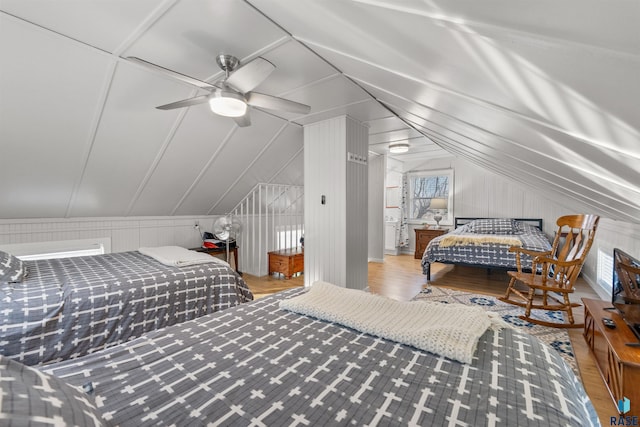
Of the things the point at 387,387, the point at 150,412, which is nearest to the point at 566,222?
the point at 387,387

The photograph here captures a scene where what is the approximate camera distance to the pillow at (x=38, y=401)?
47 cm

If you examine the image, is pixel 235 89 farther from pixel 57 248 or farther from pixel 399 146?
pixel 399 146

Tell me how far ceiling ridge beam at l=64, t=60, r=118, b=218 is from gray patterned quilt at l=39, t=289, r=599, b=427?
205cm

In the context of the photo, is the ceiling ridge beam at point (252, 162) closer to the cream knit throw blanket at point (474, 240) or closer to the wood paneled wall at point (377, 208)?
the wood paneled wall at point (377, 208)

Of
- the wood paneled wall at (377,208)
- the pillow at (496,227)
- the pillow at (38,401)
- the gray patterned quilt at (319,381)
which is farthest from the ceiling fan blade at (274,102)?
the pillow at (496,227)

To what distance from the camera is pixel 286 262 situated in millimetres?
4309

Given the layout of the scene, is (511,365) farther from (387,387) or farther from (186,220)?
(186,220)

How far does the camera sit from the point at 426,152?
5.57 metres

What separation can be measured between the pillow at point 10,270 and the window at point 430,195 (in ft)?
20.4

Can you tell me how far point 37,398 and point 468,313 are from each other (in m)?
1.56

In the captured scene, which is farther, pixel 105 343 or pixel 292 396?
pixel 105 343

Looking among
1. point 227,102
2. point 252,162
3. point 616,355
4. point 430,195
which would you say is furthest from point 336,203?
point 430,195

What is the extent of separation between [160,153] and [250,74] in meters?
1.87

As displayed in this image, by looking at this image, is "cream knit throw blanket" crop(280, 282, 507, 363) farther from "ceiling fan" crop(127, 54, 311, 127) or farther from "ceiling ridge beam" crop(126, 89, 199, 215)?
"ceiling ridge beam" crop(126, 89, 199, 215)
